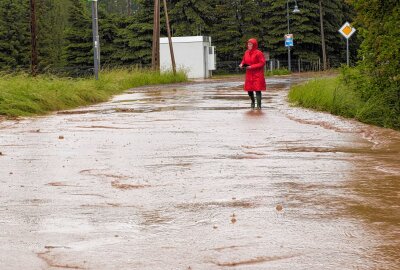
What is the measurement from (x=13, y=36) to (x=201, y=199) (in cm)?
8333

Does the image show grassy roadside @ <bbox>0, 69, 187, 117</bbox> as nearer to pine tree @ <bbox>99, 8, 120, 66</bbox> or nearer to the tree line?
the tree line

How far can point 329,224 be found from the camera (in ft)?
18.1

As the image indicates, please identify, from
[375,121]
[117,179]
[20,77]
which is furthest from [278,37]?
[117,179]

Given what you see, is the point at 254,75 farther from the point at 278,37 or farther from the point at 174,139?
the point at 278,37

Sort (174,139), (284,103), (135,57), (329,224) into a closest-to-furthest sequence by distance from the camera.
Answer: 1. (329,224)
2. (174,139)
3. (284,103)
4. (135,57)

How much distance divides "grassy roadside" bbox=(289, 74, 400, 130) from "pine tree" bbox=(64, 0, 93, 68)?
6966 centimetres

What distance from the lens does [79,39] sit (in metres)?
88.6

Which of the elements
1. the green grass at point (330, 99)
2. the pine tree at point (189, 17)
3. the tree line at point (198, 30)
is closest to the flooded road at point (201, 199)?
the green grass at point (330, 99)

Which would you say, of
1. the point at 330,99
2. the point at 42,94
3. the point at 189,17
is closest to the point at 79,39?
the point at 189,17

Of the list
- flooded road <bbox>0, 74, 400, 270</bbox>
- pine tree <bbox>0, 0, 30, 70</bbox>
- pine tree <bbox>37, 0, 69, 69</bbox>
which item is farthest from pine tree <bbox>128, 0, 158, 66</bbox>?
flooded road <bbox>0, 74, 400, 270</bbox>

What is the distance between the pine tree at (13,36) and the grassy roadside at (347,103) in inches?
2754

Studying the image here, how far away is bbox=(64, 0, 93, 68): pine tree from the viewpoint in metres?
87.6

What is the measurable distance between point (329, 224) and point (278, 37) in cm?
7376

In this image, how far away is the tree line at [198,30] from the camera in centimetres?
7819
